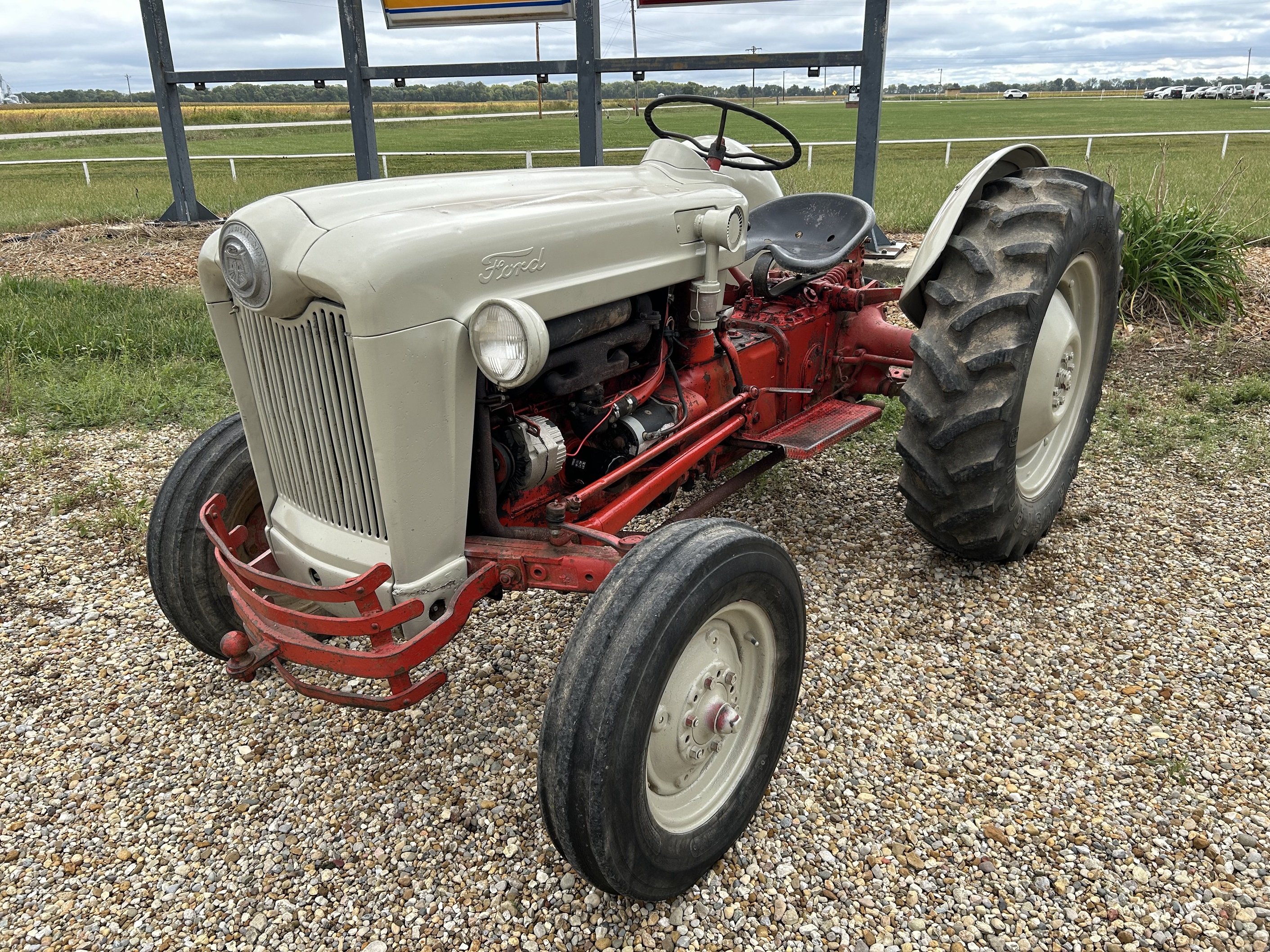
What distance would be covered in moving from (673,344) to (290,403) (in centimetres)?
120

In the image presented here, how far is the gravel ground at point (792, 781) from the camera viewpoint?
2.01 metres

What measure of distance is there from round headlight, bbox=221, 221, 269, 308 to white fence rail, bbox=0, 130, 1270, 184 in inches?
482

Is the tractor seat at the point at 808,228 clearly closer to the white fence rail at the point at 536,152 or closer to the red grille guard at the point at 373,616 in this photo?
the red grille guard at the point at 373,616

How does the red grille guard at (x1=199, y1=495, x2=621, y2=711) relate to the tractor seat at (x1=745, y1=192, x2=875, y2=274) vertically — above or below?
below

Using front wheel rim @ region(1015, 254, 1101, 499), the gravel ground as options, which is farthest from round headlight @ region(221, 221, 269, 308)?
front wheel rim @ region(1015, 254, 1101, 499)

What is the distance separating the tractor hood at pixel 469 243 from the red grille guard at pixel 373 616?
0.60 m

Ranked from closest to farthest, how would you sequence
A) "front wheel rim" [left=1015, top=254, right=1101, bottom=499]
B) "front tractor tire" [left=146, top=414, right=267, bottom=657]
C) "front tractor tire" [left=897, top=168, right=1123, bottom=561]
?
"front tractor tire" [left=146, top=414, right=267, bottom=657]
"front tractor tire" [left=897, top=168, right=1123, bottom=561]
"front wheel rim" [left=1015, top=254, right=1101, bottom=499]

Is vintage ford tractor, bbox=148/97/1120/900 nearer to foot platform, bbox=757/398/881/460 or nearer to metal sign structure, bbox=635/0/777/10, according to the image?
foot platform, bbox=757/398/881/460

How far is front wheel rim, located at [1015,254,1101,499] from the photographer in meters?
3.22

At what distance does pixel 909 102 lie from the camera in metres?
70.2

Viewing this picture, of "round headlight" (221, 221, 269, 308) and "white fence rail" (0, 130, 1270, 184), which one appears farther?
"white fence rail" (0, 130, 1270, 184)

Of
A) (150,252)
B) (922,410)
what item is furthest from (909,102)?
(922,410)

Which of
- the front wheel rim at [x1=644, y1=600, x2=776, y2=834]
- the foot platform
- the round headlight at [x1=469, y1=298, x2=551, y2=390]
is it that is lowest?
the front wheel rim at [x1=644, y1=600, x2=776, y2=834]

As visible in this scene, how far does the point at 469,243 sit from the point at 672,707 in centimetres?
116
